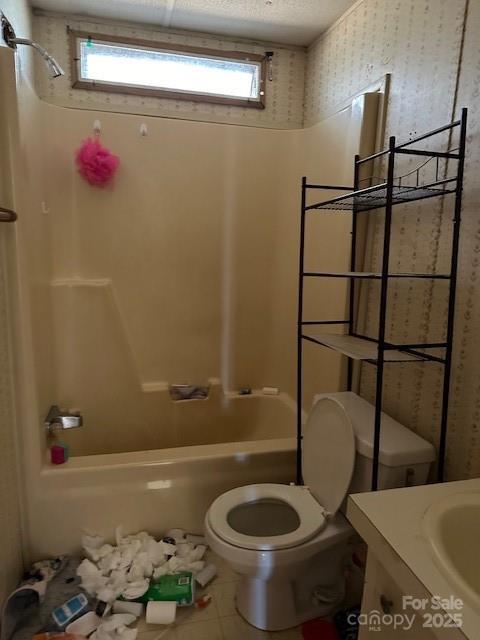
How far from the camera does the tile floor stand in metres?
1.49

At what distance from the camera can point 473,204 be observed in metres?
1.24

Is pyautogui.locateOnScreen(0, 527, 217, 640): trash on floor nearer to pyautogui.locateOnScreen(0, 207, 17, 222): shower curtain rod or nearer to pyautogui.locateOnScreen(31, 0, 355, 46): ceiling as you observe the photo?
pyautogui.locateOnScreen(0, 207, 17, 222): shower curtain rod

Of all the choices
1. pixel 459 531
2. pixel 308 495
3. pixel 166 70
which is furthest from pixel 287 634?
pixel 166 70

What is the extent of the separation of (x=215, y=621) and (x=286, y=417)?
1108mm

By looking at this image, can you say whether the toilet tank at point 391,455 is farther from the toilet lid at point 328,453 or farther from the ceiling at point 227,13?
the ceiling at point 227,13

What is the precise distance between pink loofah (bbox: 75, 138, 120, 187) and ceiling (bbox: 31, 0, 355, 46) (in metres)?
0.63

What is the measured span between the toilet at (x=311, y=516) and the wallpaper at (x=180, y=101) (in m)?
1.75

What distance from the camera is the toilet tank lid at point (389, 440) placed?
4.36 feet

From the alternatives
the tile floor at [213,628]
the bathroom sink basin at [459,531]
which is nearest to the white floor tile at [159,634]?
the tile floor at [213,628]

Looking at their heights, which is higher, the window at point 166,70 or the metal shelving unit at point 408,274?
the window at point 166,70

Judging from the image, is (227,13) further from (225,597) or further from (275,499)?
(225,597)

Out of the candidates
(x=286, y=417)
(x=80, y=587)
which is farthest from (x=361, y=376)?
(x=80, y=587)

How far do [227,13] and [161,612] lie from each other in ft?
8.78

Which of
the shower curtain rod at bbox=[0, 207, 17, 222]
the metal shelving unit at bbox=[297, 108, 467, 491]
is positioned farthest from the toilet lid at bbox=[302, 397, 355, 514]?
the shower curtain rod at bbox=[0, 207, 17, 222]
